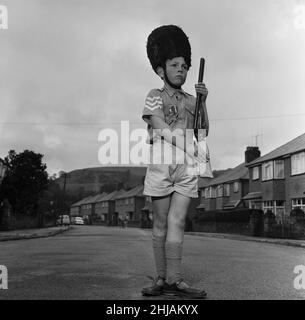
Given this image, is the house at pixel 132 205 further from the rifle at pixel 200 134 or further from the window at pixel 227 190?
the rifle at pixel 200 134

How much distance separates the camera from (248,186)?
48.3 m

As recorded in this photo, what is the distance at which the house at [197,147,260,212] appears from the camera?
4743 centimetres

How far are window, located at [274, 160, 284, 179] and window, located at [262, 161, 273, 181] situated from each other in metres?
0.59

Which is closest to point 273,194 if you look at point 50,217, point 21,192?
point 21,192

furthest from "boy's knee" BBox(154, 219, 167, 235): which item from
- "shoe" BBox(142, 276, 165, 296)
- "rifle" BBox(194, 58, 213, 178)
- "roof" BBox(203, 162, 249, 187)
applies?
"roof" BBox(203, 162, 249, 187)

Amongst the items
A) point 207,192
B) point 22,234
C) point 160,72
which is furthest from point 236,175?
point 160,72

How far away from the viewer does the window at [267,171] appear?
37844 mm

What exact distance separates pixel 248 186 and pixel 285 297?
4584 cm

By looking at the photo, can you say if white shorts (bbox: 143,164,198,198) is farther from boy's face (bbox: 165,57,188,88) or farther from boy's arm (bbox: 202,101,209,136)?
boy's face (bbox: 165,57,188,88)

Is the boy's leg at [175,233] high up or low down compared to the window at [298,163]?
down

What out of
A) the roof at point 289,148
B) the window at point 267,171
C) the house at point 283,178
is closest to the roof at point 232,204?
the house at point 283,178

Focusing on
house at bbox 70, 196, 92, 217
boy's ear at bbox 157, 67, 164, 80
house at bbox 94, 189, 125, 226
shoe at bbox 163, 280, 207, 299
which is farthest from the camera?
house at bbox 70, 196, 92, 217

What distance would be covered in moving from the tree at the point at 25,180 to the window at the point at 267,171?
67.7ft
